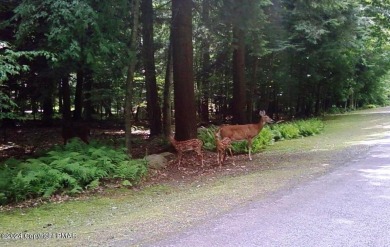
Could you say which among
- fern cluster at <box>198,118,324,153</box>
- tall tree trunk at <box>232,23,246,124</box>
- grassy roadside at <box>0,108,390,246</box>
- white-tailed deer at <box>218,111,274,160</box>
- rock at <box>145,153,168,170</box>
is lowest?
grassy roadside at <box>0,108,390,246</box>

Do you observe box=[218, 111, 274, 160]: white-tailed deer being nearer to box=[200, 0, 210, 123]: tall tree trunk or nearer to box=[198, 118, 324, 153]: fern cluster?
box=[198, 118, 324, 153]: fern cluster

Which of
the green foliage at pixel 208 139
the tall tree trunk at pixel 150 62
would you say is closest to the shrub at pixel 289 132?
the green foliage at pixel 208 139

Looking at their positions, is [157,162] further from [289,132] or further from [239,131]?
[289,132]

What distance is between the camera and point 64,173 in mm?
8297

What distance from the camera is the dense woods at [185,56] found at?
9.43 m

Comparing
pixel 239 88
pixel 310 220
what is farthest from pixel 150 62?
pixel 310 220

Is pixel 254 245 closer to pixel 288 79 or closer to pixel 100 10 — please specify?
pixel 100 10

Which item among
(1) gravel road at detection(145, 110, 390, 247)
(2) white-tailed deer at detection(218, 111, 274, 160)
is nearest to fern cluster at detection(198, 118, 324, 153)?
(2) white-tailed deer at detection(218, 111, 274, 160)

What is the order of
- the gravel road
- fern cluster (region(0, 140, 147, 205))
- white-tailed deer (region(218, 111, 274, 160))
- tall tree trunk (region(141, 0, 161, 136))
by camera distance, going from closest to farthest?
the gravel road
fern cluster (region(0, 140, 147, 205))
white-tailed deer (region(218, 111, 274, 160))
tall tree trunk (region(141, 0, 161, 136))

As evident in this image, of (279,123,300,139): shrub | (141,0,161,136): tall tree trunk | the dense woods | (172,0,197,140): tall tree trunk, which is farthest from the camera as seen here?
(279,123,300,139): shrub

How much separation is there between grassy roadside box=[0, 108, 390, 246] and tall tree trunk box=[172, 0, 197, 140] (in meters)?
2.68

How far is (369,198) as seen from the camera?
261 inches

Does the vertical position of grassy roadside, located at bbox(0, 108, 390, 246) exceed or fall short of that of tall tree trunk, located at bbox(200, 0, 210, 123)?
it falls short

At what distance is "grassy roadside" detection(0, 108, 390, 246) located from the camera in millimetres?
5551
